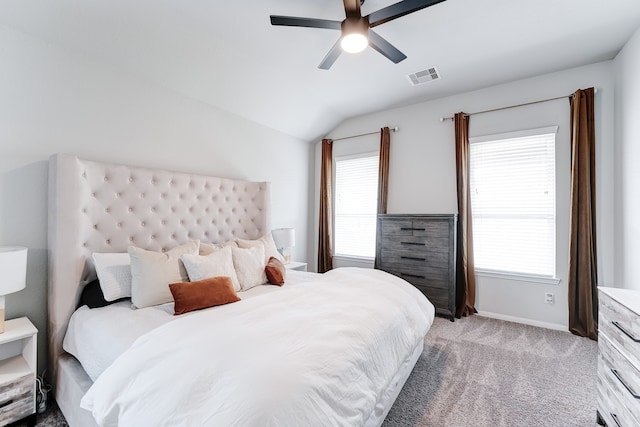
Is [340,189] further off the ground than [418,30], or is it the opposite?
[418,30]

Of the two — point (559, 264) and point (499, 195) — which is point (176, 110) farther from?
point (559, 264)

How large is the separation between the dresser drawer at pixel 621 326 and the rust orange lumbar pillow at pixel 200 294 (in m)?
2.25

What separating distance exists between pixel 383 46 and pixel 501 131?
7.06 feet

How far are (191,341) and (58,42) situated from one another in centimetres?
254

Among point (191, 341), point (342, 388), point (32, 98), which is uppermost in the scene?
point (32, 98)

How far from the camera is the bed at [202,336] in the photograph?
3.20 feet

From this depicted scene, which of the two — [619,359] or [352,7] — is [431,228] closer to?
[619,359]

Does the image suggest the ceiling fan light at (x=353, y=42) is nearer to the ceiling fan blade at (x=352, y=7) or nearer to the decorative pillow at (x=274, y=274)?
the ceiling fan blade at (x=352, y=7)

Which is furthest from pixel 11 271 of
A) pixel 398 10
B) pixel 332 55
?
pixel 398 10

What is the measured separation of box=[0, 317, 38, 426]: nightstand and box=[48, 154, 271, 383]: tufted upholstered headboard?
6.8 inches

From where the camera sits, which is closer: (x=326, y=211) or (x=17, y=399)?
(x=17, y=399)

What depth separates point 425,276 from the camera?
3535mm

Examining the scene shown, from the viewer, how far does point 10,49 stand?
1946 millimetres

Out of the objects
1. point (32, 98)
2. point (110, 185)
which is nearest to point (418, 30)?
point (110, 185)
